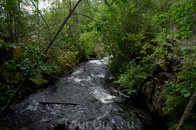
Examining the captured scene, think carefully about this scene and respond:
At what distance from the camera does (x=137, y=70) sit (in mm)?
7418

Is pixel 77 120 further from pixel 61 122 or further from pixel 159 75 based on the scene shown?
pixel 159 75

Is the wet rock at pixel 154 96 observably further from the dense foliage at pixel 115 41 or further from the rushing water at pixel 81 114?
the dense foliage at pixel 115 41

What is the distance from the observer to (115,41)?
469 inches

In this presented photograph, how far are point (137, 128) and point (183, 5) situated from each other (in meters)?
4.90

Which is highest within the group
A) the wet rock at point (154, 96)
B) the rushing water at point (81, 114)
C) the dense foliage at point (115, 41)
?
the dense foliage at point (115, 41)

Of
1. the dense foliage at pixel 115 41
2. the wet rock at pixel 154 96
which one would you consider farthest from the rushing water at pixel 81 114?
the dense foliage at pixel 115 41

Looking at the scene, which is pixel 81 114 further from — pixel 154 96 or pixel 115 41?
pixel 115 41

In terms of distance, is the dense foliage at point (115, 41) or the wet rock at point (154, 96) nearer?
the dense foliage at point (115, 41)

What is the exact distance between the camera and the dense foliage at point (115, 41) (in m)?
2.98

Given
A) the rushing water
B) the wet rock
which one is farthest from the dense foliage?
the rushing water

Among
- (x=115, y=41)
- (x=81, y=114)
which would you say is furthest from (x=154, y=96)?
(x=115, y=41)

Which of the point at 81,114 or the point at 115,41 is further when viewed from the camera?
the point at 115,41

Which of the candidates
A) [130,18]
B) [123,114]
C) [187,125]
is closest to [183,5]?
[187,125]

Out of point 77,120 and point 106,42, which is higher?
point 106,42
